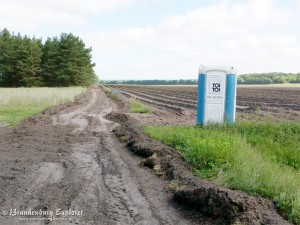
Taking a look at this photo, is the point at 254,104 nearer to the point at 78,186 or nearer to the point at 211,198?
the point at 78,186

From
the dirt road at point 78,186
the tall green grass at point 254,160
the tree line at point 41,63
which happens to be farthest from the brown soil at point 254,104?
the tree line at point 41,63

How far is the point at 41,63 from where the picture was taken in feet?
200

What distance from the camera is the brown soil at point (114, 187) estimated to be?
A: 4758mm

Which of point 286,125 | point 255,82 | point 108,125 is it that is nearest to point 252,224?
point 286,125

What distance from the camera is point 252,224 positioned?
442 cm

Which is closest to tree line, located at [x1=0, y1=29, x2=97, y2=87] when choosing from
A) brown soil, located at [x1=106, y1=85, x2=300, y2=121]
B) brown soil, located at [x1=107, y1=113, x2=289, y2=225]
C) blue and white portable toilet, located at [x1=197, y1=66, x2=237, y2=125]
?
brown soil, located at [x1=106, y1=85, x2=300, y2=121]

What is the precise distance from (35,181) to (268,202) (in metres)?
3.98

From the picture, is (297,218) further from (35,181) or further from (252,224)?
(35,181)

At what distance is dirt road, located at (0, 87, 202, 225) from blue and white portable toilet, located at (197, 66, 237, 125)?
340 centimetres

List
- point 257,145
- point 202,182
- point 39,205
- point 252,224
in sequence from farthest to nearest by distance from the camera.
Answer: point 257,145 → point 202,182 → point 39,205 → point 252,224

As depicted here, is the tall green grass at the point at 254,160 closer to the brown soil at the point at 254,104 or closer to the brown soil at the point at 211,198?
the brown soil at the point at 211,198

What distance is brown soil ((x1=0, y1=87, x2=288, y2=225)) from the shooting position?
15.6 feet

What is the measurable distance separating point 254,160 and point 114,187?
2.68m

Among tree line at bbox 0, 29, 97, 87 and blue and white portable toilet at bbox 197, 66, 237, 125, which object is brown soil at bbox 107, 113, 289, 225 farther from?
tree line at bbox 0, 29, 97, 87
